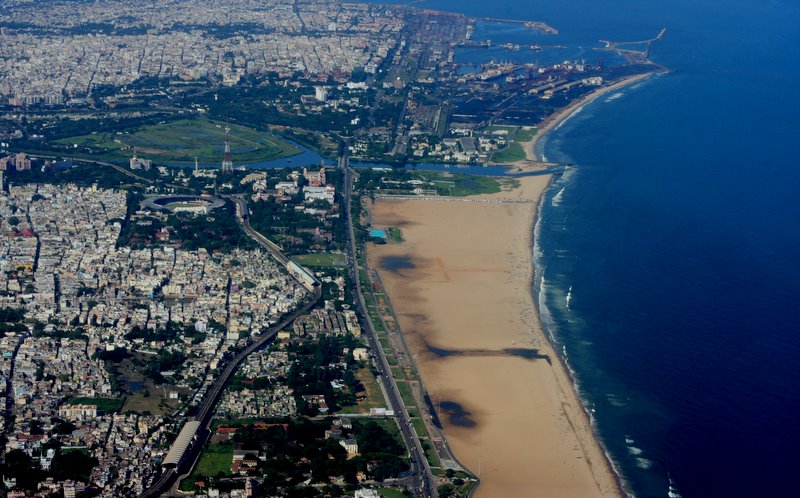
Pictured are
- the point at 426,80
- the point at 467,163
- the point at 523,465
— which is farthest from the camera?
the point at 426,80

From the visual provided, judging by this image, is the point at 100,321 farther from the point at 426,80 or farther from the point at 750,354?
the point at 426,80

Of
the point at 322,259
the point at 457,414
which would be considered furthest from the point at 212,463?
the point at 322,259

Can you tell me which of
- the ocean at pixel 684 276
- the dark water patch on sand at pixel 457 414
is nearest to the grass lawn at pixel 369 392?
the dark water patch on sand at pixel 457 414

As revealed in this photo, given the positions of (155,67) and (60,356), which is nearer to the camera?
(60,356)

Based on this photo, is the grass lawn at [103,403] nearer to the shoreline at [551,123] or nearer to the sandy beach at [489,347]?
the sandy beach at [489,347]

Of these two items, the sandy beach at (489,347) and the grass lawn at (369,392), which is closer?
the sandy beach at (489,347)

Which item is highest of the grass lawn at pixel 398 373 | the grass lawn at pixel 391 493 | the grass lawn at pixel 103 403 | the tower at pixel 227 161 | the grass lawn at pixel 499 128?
the grass lawn at pixel 499 128

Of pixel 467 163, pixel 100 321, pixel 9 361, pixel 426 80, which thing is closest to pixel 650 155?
pixel 467 163

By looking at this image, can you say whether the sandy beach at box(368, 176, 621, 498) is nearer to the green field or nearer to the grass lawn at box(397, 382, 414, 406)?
the grass lawn at box(397, 382, 414, 406)
